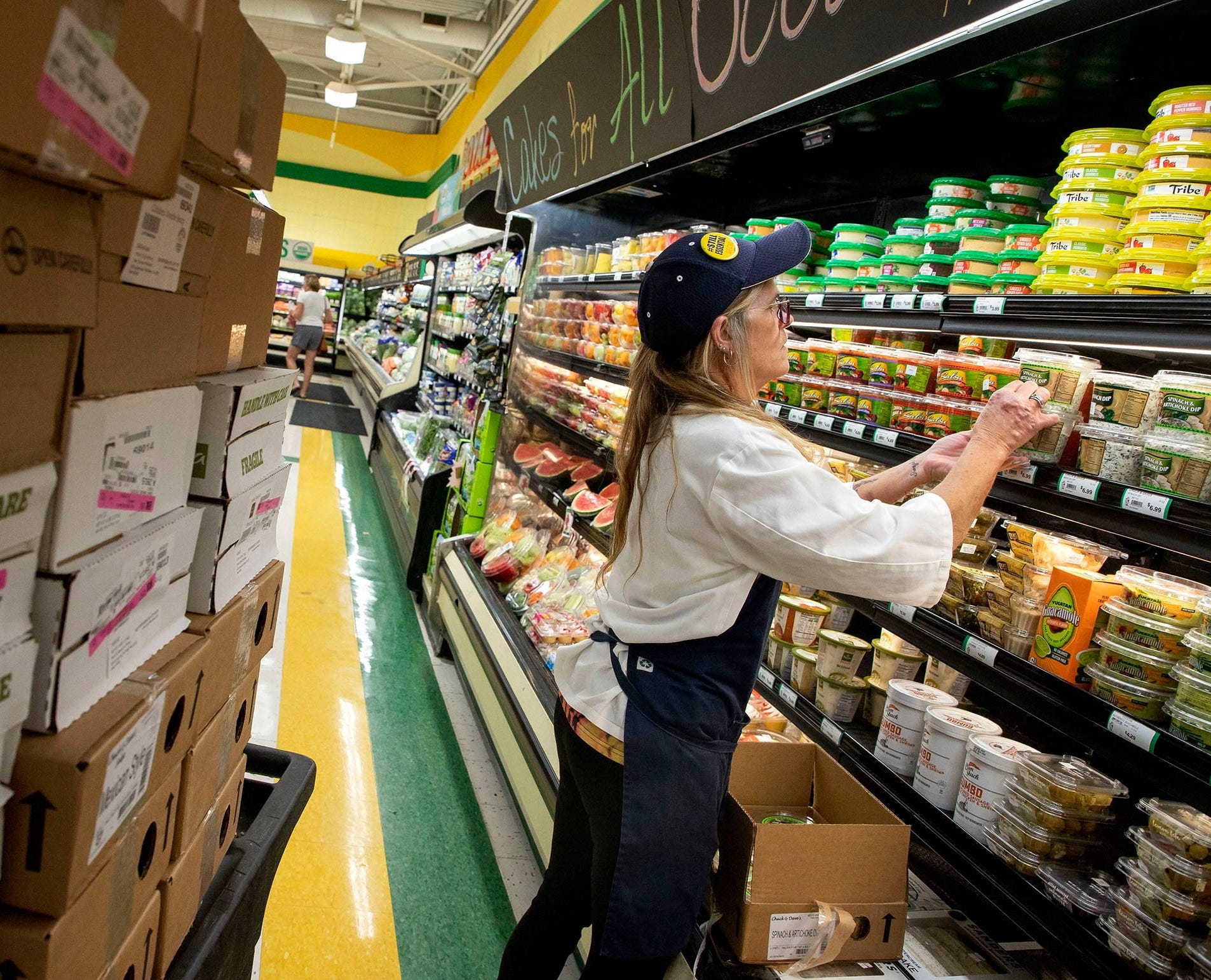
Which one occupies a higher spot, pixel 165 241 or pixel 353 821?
pixel 165 241

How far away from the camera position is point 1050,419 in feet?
Answer: 5.37

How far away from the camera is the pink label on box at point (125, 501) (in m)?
1.08

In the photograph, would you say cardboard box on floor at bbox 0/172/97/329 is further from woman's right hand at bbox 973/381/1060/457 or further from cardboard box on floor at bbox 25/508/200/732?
woman's right hand at bbox 973/381/1060/457

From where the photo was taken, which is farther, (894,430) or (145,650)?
(894,430)

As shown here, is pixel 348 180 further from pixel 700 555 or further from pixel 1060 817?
pixel 1060 817

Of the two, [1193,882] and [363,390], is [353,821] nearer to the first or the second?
[1193,882]

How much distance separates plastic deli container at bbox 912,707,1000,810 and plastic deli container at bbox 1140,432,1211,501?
624 millimetres

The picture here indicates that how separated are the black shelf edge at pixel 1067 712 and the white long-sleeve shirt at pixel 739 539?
37 cm

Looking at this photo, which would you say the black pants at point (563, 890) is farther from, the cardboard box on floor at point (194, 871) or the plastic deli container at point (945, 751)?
the plastic deli container at point (945, 751)

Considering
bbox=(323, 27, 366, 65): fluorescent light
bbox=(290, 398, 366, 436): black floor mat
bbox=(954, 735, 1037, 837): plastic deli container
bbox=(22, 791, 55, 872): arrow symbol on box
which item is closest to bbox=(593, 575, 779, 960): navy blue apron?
bbox=(954, 735, 1037, 837): plastic deli container

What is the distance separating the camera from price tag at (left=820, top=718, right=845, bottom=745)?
7.06 ft

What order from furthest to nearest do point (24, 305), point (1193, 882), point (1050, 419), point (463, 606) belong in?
point (463, 606) → point (1050, 419) → point (1193, 882) → point (24, 305)

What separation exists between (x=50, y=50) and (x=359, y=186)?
1935cm

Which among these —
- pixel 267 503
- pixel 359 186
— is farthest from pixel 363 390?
pixel 267 503
